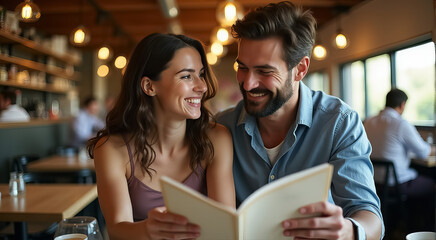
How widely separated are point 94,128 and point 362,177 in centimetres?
653

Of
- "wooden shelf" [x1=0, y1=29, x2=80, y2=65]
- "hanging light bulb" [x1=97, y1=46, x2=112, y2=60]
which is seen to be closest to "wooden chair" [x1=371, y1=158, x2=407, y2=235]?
"hanging light bulb" [x1=97, y1=46, x2=112, y2=60]

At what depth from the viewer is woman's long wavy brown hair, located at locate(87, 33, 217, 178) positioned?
1.87m

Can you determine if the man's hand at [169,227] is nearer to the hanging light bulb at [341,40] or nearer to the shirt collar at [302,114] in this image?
the shirt collar at [302,114]

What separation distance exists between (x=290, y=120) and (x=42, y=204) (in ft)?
5.43

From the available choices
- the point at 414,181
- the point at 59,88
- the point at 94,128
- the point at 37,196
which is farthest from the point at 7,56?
the point at 414,181

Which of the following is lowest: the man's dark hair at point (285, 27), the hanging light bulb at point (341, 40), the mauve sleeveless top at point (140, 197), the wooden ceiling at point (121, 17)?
the mauve sleeveless top at point (140, 197)

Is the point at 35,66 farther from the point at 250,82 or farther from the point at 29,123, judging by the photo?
the point at 250,82

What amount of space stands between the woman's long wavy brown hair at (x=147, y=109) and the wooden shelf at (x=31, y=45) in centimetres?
431

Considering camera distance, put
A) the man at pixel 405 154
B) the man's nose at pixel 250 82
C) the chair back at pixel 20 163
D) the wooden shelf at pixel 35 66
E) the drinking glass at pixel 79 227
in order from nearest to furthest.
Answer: the drinking glass at pixel 79 227, the man's nose at pixel 250 82, the man at pixel 405 154, the chair back at pixel 20 163, the wooden shelf at pixel 35 66

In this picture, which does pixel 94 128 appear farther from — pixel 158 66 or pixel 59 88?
pixel 158 66

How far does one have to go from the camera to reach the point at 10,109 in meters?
5.45

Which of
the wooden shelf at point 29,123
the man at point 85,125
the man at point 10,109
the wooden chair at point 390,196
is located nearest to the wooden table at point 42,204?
the wooden shelf at point 29,123

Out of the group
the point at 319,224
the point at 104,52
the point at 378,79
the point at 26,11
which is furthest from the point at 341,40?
the point at 104,52

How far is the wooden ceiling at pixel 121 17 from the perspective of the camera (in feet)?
21.4
